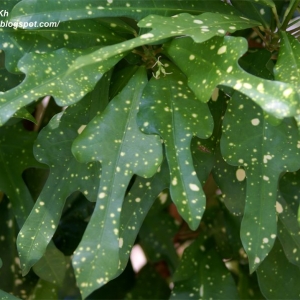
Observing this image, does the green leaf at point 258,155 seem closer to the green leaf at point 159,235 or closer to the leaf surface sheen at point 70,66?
the leaf surface sheen at point 70,66

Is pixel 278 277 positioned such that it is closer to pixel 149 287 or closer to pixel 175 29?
pixel 149 287

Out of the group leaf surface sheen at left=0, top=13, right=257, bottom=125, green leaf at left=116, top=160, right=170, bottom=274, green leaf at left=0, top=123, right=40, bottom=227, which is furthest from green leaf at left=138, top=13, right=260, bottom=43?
green leaf at left=0, top=123, right=40, bottom=227

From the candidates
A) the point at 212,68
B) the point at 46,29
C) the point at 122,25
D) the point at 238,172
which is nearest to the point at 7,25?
the point at 46,29

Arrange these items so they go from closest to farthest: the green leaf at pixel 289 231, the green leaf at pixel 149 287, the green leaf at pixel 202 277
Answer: the green leaf at pixel 289 231
the green leaf at pixel 202 277
the green leaf at pixel 149 287

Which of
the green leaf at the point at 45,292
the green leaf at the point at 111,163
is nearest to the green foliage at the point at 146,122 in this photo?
the green leaf at the point at 111,163

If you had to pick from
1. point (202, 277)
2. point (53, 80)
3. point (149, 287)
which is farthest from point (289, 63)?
point (149, 287)

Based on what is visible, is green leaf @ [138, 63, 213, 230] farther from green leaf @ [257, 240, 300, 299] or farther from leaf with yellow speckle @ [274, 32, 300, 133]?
green leaf @ [257, 240, 300, 299]
